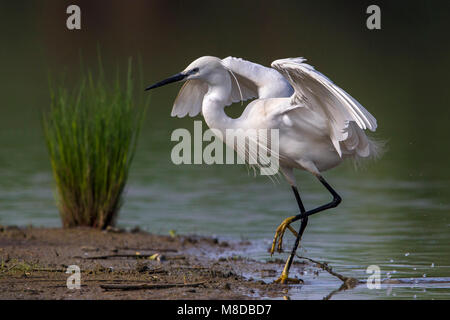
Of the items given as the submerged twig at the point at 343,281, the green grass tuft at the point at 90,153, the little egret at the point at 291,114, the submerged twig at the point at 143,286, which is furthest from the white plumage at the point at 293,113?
the green grass tuft at the point at 90,153

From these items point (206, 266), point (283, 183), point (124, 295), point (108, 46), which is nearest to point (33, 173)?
point (283, 183)

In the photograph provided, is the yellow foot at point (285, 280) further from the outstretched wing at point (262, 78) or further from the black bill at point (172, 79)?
the black bill at point (172, 79)

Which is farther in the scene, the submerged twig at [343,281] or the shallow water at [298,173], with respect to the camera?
the shallow water at [298,173]

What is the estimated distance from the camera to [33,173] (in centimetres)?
1459

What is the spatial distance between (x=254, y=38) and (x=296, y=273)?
2446cm

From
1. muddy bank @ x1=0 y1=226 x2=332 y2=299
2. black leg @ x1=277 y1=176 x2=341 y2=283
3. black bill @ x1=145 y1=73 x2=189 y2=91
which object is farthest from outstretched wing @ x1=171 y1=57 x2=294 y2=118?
muddy bank @ x1=0 y1=226 x2=332 y2=299

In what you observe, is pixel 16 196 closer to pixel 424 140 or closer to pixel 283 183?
pixel 283 183

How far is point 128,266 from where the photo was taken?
26.0 ft

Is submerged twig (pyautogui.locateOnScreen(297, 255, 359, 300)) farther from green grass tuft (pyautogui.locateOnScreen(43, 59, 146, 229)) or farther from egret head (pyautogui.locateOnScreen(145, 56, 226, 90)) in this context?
green grass tuft (pyautogui.locateOnScreen(43, 59, 146, 229))

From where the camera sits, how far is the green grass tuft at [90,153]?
31.5ft

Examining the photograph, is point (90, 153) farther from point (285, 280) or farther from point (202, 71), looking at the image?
point (285, 280)

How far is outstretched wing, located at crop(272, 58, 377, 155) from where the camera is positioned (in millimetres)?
6598

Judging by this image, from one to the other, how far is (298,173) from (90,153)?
241 inches

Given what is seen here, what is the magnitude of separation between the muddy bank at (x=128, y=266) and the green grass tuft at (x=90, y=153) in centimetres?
31
